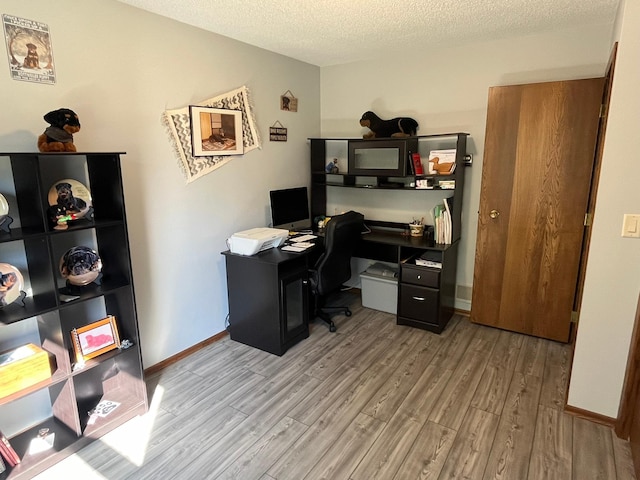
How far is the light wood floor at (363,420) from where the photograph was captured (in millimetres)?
1949

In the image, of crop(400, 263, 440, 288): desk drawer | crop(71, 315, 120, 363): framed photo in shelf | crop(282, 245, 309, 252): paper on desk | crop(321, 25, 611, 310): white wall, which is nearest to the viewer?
crop(71, 315, 120, 363): framed photo in shelf

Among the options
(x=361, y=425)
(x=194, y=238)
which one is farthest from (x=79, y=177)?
(x=361, y=425)

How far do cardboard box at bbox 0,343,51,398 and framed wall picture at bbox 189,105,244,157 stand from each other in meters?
1.61

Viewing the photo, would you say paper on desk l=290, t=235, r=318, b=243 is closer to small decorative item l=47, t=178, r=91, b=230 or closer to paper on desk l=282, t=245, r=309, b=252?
paper on desk l=282, t=245, r=309, b=252

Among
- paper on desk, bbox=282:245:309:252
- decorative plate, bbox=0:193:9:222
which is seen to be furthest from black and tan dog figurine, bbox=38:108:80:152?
paper on desk, bbox=282:245:309:252

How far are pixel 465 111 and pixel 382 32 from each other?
103 cm

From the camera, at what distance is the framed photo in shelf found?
82.5 inches

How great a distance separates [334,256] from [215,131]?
54.1 inches

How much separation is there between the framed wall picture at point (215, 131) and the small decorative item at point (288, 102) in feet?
2.02

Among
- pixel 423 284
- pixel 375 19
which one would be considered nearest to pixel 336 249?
pixel 423 284

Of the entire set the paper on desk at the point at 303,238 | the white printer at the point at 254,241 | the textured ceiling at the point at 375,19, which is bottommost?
the paper on desk at the point at 303,238

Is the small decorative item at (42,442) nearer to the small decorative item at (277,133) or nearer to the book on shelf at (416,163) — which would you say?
the small decorative item at (277,133)

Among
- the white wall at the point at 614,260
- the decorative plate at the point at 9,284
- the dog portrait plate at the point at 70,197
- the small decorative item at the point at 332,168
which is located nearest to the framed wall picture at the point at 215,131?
the dog portrait plate at the point at 70,197

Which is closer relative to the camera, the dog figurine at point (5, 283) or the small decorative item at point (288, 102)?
the dog figurine at point (5, 283)
